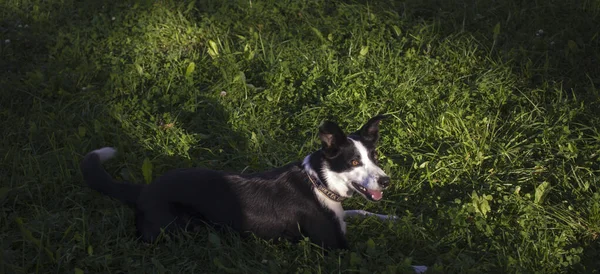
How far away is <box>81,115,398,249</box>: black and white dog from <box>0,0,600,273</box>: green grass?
112mm

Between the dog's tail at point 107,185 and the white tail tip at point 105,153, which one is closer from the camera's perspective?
the dog's tail at point 107,185

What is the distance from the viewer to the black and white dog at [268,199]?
383 centimetres

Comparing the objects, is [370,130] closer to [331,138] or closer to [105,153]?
[331,138]

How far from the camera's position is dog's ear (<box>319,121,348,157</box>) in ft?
11.9

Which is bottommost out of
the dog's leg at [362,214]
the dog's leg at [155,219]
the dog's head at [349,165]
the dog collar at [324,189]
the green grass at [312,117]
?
the dog's leg at [362,214]

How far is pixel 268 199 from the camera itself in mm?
3918

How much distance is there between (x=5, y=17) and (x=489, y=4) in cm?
524

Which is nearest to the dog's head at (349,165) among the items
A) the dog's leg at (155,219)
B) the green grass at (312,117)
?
the green grass at (312,117)

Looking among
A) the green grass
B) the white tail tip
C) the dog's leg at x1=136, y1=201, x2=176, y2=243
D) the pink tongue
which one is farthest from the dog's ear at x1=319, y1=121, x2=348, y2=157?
the white tail tip

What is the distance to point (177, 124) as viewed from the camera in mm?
5293

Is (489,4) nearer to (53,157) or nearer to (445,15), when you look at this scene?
(445,15)

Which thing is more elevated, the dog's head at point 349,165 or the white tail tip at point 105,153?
the dog's head at point 349,165

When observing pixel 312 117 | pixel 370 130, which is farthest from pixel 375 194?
pixel 312 117

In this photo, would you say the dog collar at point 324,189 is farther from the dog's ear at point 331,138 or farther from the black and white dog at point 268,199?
the dog's ear at point 331,138
